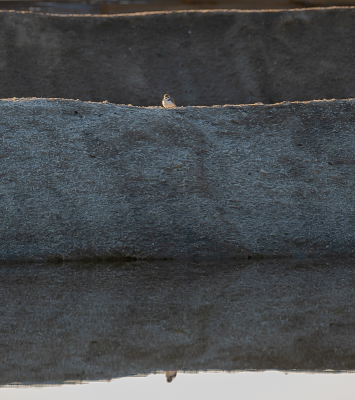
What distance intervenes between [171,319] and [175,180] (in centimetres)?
802

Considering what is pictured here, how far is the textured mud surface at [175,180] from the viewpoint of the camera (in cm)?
1709

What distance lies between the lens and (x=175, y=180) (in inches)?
727

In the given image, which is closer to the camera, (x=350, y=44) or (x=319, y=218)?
(x=319, y=218)

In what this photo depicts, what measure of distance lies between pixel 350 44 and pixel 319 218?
20462mm

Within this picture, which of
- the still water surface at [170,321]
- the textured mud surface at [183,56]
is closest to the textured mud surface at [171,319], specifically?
the still water surface at [170,321]

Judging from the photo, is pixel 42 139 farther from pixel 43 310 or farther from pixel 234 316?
pixel 234 316

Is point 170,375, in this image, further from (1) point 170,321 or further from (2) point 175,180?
(2) point 175,180

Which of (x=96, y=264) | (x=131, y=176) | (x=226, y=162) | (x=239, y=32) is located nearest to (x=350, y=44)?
(x=239, y=32)

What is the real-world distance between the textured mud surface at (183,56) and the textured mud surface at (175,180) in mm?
12852

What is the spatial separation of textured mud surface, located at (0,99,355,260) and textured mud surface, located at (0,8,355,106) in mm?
12852

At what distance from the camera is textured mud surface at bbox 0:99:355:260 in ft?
56.1

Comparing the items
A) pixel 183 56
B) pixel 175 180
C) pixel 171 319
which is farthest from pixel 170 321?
pixel 183 56

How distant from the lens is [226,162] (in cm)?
1958

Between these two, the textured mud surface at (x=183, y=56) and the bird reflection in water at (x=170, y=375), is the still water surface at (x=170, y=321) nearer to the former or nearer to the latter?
the bird reflection in water at (x=170, y=375)
